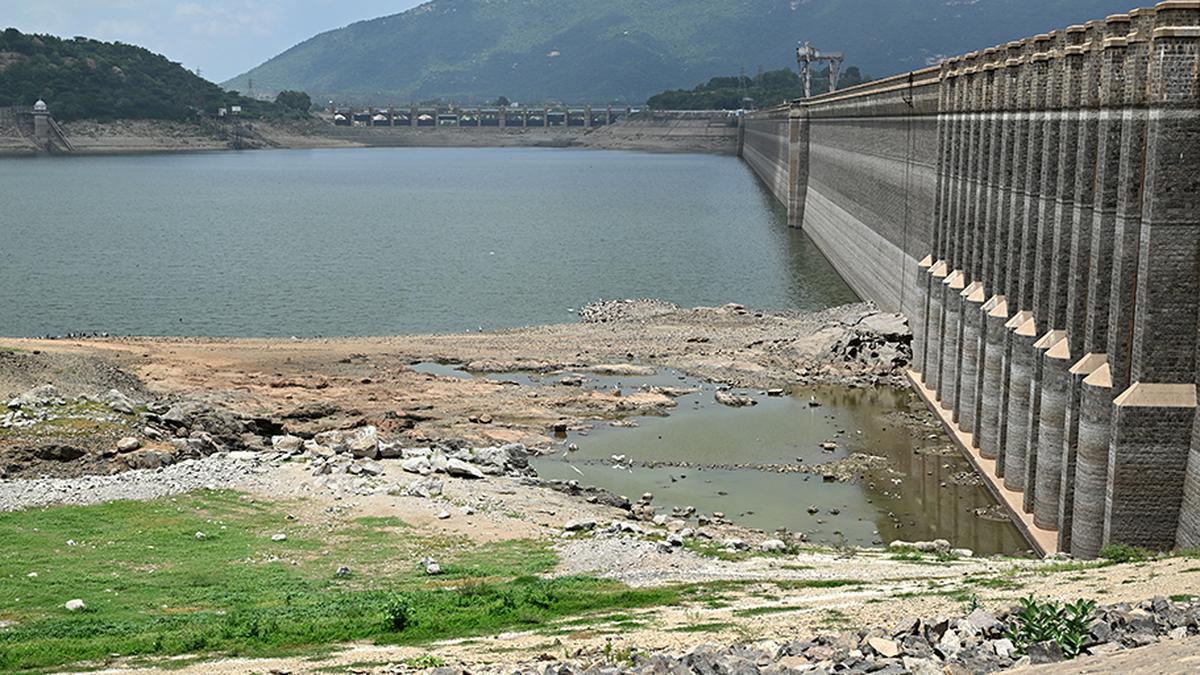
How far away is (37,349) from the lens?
140 feet

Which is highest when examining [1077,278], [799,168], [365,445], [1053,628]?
[1077,278]

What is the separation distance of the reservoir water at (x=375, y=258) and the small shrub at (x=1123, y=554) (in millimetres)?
39937

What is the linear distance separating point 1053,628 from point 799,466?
20948 mm

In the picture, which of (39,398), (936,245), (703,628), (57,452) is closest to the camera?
(703,628)

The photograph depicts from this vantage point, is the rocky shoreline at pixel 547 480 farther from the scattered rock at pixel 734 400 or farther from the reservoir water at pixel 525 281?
the scattered rock at pixel 734 400

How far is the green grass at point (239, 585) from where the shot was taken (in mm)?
19297

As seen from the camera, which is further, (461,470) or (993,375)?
(993,375)

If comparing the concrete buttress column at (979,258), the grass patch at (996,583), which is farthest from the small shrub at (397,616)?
the concrete buttress column at (979,258)

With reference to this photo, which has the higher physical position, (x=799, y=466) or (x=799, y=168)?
(x=799, y=168)

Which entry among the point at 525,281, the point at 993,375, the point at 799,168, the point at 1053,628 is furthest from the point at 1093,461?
the point at 799,168

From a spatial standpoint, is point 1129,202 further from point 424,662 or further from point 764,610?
point 424,662

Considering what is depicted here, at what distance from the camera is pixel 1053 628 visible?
14867 mm

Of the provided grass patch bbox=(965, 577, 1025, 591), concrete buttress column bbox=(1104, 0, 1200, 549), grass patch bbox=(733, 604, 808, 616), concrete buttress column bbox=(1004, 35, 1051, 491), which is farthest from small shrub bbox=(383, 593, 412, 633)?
concrete buttress column bbox=(1004, 35, 1051, 491)

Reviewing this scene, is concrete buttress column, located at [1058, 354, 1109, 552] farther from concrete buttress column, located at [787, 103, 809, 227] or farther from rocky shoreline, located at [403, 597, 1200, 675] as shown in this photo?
concrete buttress column, located at [787, 103, 809, 227]
